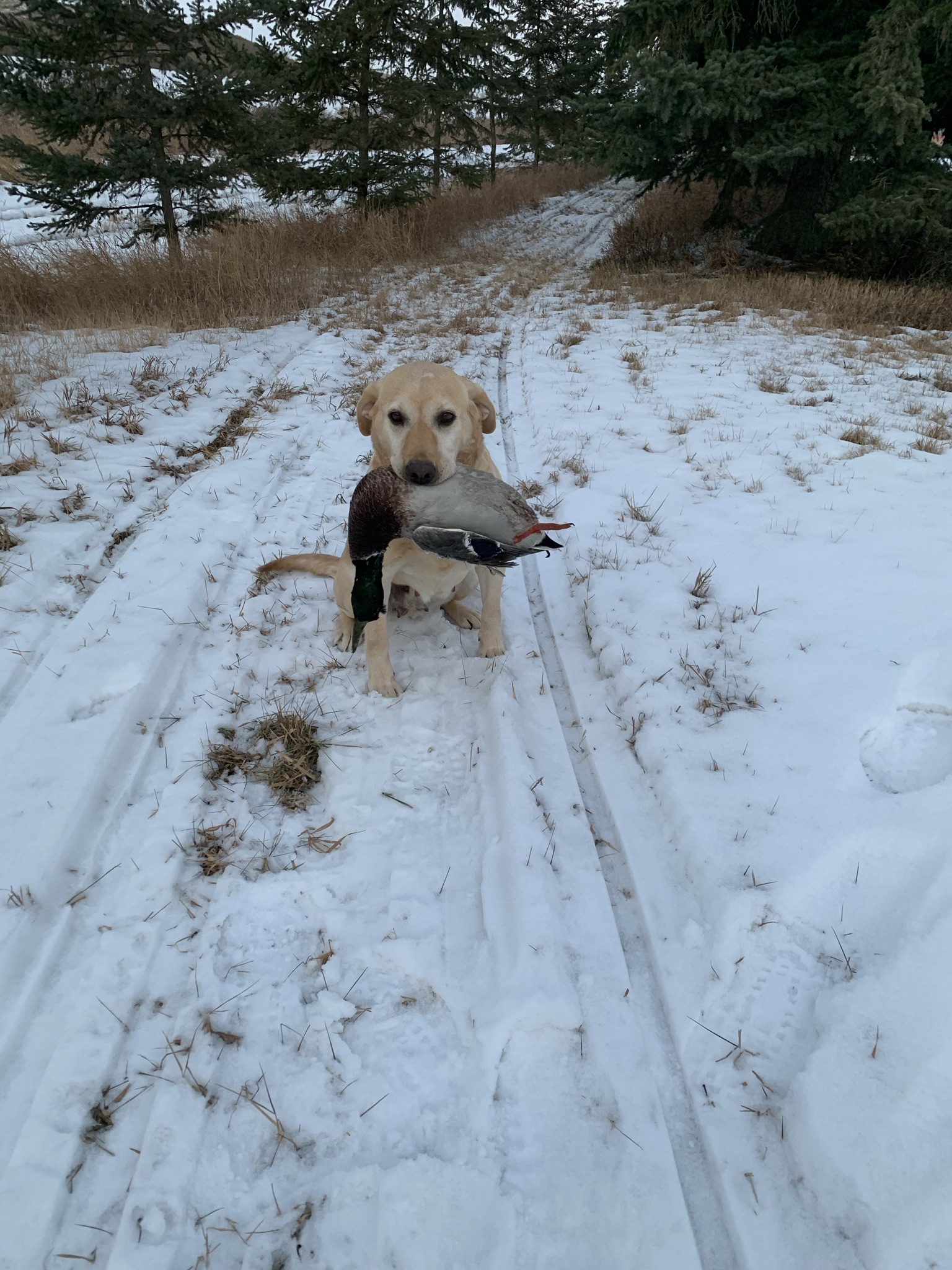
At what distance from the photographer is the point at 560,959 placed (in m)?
1.63

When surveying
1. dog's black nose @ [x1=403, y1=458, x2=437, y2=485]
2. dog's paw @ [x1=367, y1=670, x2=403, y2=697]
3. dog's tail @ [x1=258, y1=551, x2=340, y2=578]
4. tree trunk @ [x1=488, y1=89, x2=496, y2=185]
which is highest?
tree trunk @ [x1=488, y1=89, x2=496, y2=185]

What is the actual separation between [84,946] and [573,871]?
1.34 metres

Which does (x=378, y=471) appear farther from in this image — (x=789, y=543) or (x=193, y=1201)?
(x=789, y=543)

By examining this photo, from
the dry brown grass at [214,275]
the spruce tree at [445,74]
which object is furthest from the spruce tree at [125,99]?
the spruce tree at [445,74]

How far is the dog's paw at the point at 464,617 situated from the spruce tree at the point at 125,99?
735 cm

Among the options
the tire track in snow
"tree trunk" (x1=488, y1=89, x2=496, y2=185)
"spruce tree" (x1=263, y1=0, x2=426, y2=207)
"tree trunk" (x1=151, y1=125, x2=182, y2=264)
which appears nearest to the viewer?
the tire track in snow

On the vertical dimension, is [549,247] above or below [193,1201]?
above

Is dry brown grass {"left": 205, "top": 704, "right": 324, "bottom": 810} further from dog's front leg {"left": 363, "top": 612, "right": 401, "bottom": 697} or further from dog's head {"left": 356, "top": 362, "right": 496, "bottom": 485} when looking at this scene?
dog's head {"left": 356, "top": 362, "right": 496, "bottom": 485}

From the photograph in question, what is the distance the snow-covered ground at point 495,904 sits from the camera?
1245mm

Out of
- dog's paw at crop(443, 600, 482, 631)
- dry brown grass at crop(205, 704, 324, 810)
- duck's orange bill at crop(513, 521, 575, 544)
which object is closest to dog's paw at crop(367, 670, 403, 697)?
dry brown grass at crop(205, 704, 324, 810)

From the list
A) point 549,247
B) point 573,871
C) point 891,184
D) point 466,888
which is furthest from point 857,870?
point 549,247

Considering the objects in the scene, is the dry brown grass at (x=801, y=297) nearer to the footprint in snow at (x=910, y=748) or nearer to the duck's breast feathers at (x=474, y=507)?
the footprint in snow at (x=910, y=748)

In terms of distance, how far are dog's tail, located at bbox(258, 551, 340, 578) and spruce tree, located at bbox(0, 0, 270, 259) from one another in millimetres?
6605

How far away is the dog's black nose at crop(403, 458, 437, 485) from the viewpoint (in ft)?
7.06
